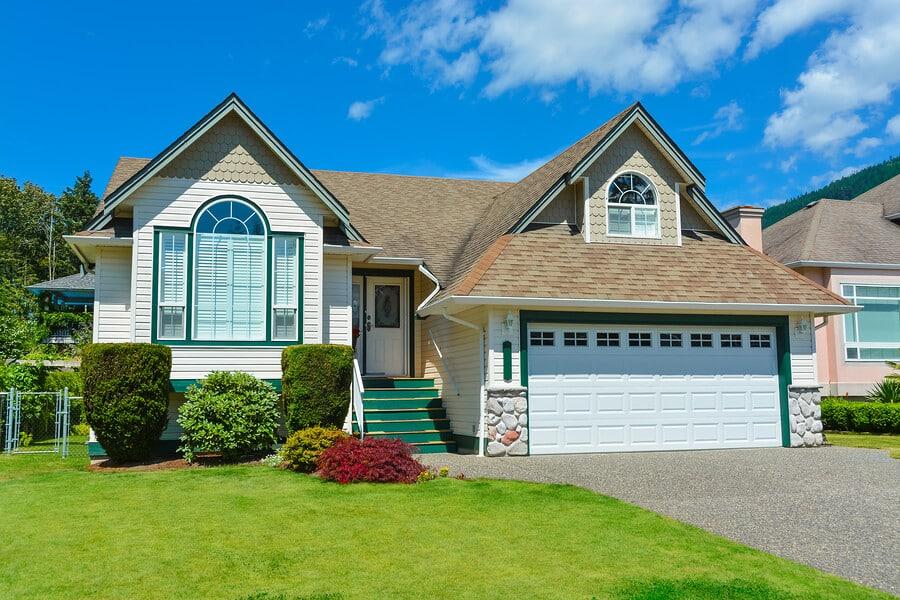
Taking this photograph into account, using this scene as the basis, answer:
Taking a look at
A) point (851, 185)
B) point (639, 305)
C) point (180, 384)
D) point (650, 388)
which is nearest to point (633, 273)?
point (639, 305)

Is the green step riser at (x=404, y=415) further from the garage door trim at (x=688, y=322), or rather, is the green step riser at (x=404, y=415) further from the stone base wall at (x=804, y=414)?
the stone base wall at (x=804, y=414)

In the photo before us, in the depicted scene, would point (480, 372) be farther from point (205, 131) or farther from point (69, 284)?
point (69, 284)

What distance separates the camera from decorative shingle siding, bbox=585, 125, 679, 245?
16094mm

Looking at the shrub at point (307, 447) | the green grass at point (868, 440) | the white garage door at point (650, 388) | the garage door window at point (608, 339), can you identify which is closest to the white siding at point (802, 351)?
the white garage door at point (650, 388)

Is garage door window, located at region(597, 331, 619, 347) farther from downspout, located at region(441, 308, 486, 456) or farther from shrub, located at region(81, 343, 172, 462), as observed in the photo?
shrub, located at region(81, 343, 172, 462)

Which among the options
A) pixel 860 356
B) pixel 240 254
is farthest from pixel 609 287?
pixel 860 356

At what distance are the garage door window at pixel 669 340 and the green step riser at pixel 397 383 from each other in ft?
16.0

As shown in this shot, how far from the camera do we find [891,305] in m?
22.9

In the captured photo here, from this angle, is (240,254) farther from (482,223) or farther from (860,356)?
(860,356)

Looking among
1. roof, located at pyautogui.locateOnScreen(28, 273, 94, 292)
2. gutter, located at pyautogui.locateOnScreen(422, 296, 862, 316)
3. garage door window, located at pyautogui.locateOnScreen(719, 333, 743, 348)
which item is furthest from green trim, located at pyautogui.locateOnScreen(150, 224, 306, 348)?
roof, located at pyautogui.locateOnScreen(28, 273, 94, 292)

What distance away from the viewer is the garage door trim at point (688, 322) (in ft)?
47.0

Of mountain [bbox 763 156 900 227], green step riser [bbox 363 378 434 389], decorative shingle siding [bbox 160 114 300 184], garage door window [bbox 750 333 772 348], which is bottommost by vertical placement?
green step riser [bbox 363 378 434 389]

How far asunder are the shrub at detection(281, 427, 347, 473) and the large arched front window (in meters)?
2.84

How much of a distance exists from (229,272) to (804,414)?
447 inches
